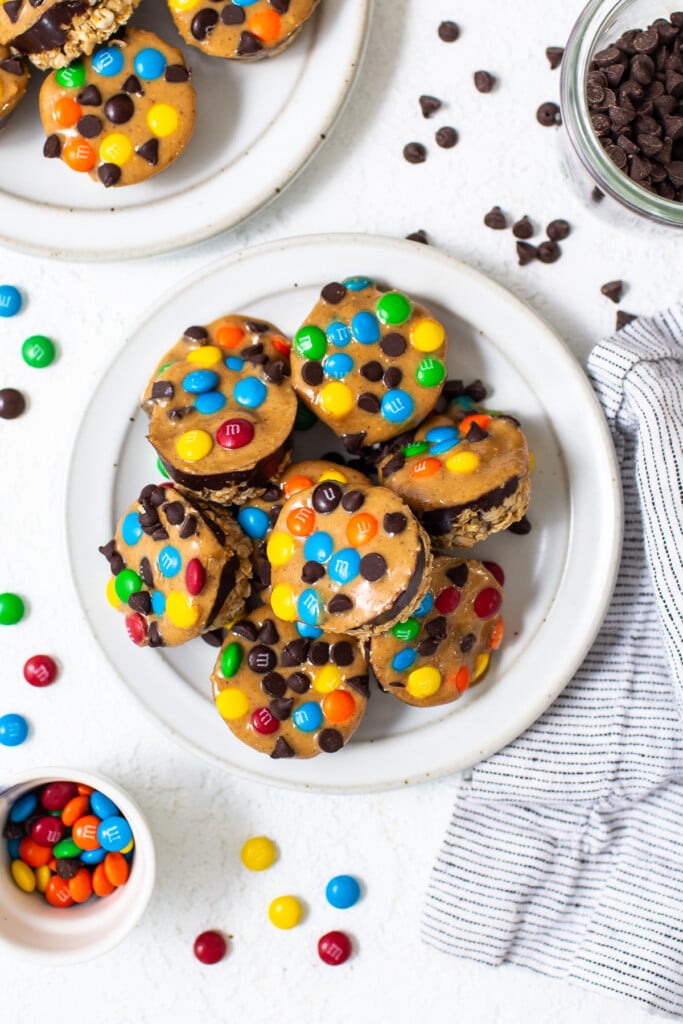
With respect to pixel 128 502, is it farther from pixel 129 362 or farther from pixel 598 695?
pixel 598 695

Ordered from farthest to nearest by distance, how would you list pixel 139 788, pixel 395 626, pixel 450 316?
pixel 139 788
pixel 450 316
pixel 395 626

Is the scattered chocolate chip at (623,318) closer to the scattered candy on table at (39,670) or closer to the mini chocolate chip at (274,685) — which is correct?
the mini chocolate chip at (274,685)

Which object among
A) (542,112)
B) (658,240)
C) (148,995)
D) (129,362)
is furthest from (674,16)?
(148,995)

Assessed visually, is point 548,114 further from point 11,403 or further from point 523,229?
point 11,403

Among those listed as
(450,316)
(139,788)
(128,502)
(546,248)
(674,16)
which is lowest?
(139,788)

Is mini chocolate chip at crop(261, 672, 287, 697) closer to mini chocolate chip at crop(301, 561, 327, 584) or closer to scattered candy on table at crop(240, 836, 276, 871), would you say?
mini chocolate chip at crop(301, 561, 327, 584)

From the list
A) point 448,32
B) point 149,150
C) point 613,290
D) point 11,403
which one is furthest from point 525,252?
point 11,403
